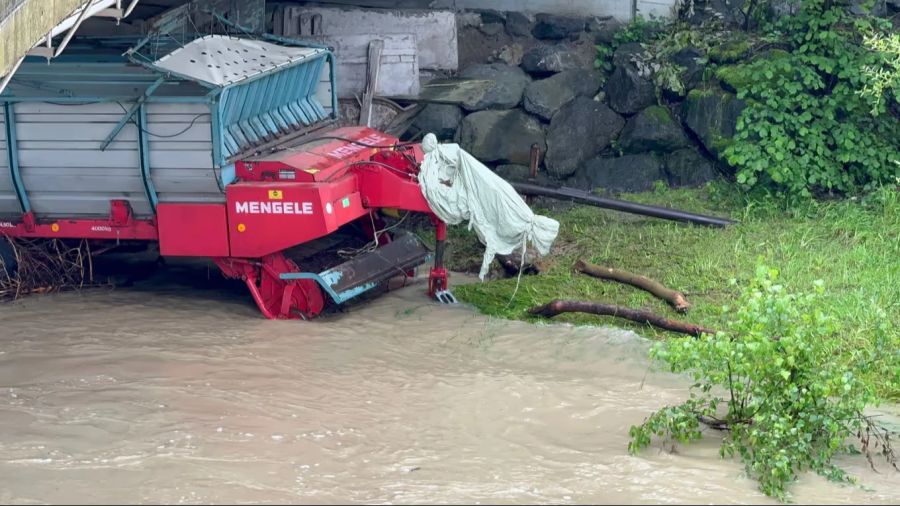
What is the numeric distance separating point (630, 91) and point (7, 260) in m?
6.94

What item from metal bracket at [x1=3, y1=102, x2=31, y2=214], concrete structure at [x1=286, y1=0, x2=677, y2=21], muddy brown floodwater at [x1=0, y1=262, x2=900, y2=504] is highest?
concrete structure at [x1=286, y1=0, x2=677, y2=21]

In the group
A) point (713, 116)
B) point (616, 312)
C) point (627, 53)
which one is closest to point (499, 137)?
point (627, 53)

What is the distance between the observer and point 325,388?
7.82 m

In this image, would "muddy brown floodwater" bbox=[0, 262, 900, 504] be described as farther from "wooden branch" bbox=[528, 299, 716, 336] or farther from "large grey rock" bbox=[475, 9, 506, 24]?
"large grey rock" bbox=[475, 9, 506, 24]

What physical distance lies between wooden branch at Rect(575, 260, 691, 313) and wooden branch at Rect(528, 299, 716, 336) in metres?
0.46

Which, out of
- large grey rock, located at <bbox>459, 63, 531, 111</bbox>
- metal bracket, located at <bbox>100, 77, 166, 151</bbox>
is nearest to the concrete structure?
large grey rock, located at <bbox>459, 63, 531, 111</bbox>

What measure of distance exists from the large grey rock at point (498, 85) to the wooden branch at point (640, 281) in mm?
3201

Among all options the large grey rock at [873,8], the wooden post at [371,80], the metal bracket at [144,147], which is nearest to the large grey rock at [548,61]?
the wooden post at [371,80]

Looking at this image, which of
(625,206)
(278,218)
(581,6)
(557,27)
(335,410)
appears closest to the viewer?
(335,410)

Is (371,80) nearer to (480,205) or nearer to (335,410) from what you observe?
(480,205)

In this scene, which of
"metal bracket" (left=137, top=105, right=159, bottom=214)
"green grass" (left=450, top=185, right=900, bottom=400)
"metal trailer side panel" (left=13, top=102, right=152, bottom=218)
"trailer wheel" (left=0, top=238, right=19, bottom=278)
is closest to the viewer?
"green grass" (left=450, top=185, right=900, bottom=400)

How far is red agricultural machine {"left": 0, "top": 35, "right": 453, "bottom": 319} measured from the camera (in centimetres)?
930

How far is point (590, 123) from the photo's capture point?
42.5ft

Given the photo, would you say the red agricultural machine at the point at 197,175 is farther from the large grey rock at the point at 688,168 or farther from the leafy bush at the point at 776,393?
the large grey rock at the point at 688,168
